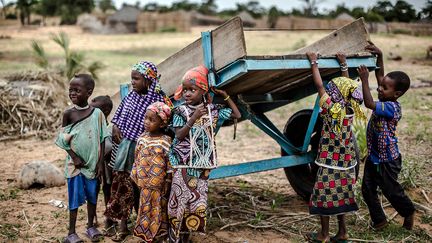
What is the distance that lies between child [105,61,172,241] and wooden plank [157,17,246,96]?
250 mm

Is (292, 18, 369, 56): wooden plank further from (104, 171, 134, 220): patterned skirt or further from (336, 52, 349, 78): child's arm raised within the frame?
(104, 171, 134, 220): patterned skirt

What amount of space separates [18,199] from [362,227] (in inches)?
145

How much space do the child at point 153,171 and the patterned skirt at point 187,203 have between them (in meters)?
0.13

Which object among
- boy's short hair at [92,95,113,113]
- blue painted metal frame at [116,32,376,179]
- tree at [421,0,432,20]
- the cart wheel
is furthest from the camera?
tree at [421,0,432,20]

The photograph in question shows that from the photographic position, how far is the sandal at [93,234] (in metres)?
4.07

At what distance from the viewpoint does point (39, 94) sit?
8922mm

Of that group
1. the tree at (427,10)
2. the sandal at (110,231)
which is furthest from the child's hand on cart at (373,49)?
the sandal at (110,231)

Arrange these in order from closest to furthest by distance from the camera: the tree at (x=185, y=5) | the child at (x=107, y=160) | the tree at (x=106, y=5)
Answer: the child at (x=107, y=160) → the tree at (x=185, y=5) → the tree at (x=106, y=5)

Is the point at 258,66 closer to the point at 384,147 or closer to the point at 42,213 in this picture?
the point at 384,147

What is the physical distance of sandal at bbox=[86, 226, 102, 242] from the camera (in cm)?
407

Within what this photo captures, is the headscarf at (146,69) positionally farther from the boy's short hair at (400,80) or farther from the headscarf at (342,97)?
the boy's short hair at (400,80)

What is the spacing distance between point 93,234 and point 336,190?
2109 mm

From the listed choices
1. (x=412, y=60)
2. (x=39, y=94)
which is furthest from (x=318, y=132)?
(x=412, y=60)

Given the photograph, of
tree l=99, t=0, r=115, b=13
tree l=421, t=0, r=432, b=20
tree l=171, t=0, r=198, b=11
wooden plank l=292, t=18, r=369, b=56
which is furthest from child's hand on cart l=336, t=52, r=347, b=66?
tree l=99, t=0, r=115, b=13
